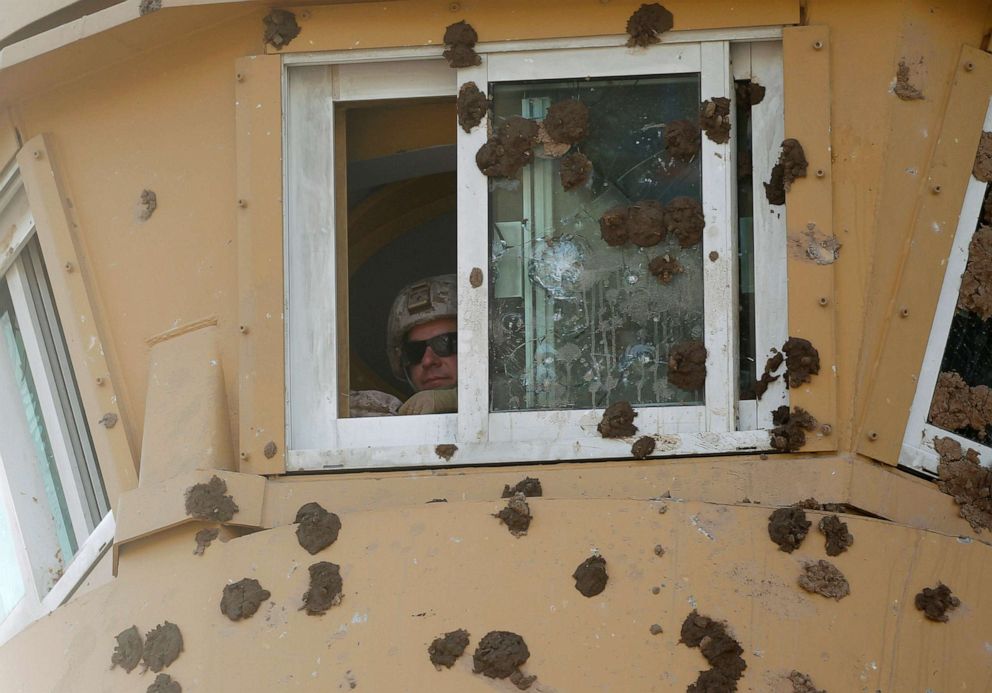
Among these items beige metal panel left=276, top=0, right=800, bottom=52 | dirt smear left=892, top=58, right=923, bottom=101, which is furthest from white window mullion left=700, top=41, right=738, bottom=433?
dirt smear left=892, top=58, right=923, bottom=101

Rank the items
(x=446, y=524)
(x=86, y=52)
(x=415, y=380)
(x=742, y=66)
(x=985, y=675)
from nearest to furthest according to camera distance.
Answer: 1. (x=985, y=675)
2. (x=446, y=524)
3. (x=742, y=66)
4. (x=86, y=52)
5. (x=415, y=380)

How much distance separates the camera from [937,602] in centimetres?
396

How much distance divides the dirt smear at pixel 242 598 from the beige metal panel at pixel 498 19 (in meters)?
1.69

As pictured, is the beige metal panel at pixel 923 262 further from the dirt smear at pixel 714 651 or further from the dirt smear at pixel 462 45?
the dirt smear at pixel 462 45

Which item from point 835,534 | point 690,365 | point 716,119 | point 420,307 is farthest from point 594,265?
point 420,307

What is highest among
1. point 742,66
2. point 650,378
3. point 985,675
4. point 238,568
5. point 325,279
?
point 742,66

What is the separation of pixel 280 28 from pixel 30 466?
2.02m

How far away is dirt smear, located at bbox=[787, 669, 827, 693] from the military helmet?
104 inches

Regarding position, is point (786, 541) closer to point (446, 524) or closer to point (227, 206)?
point (446, 524)

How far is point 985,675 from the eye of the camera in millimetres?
3908

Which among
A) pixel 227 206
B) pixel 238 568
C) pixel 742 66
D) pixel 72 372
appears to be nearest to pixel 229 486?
pixel 238 568

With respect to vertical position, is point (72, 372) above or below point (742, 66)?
below

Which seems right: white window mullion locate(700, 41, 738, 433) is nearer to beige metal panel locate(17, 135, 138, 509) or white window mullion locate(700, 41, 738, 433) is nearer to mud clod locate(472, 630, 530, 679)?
mud clod locate(472, 630, 530, 679)

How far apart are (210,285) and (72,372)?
0.94m
